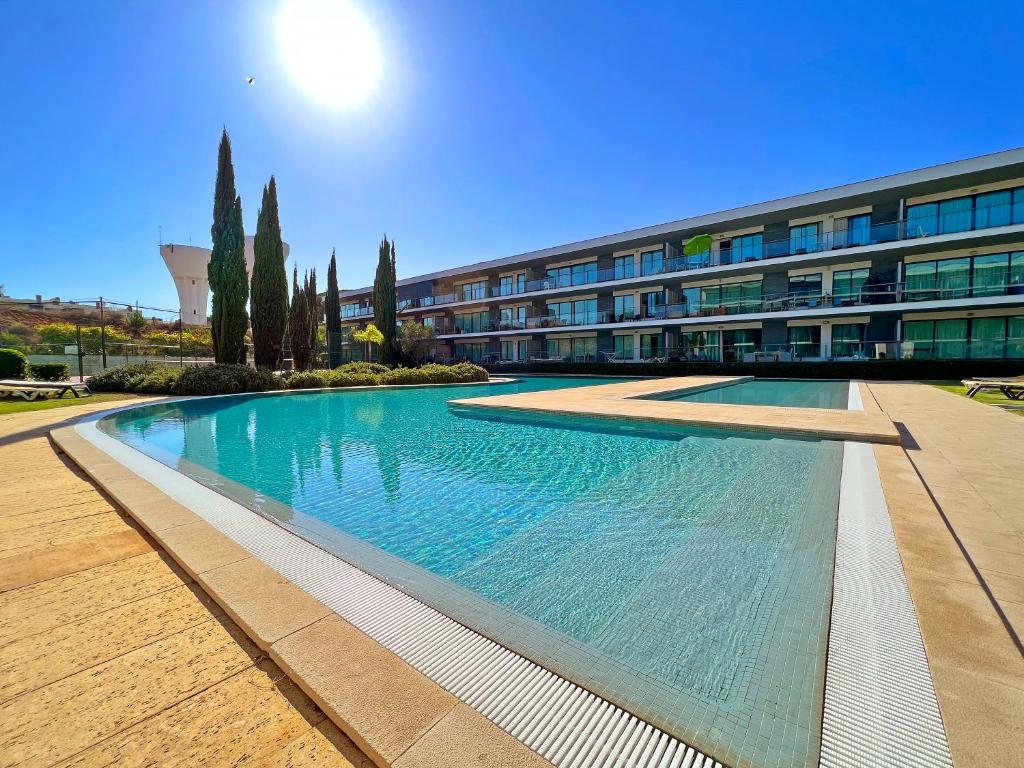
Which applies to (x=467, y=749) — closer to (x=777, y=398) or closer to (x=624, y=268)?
(x=777, y=398)

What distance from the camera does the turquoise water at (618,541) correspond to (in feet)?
6.50

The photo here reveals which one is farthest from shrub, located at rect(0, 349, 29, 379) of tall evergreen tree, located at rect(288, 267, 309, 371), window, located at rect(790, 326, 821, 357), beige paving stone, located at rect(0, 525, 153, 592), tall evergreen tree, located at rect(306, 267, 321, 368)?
window, located at rect(790, 326, 821, 357)

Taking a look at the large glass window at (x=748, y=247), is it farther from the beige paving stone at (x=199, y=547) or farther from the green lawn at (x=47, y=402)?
the green lawn at (x=47, y=402)

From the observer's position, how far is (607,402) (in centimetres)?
1049

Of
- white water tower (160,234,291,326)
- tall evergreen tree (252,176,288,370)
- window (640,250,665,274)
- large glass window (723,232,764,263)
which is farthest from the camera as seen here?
white water tower (160,234,291,326)

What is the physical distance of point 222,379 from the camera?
14.7 m

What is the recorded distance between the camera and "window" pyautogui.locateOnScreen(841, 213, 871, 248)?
62.1ft

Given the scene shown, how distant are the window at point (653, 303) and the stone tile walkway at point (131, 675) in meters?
24.6

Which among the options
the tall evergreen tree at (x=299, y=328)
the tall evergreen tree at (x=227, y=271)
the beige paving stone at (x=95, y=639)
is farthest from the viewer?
the tall evergreen tree at (x=299, y=328)

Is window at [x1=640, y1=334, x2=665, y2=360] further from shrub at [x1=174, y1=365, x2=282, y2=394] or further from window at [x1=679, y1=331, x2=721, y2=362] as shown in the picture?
shrub at [x1=174, y1=365, x2=282, y2=394]

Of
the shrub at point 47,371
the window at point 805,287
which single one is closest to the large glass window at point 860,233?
the window at point 805,287

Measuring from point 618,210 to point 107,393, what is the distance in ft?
79.4

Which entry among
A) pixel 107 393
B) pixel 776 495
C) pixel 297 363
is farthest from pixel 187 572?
pixel 297 363

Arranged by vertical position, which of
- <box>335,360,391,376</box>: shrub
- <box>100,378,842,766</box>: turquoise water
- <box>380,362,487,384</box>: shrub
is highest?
<box>335,360,391,376</box>: shrub
